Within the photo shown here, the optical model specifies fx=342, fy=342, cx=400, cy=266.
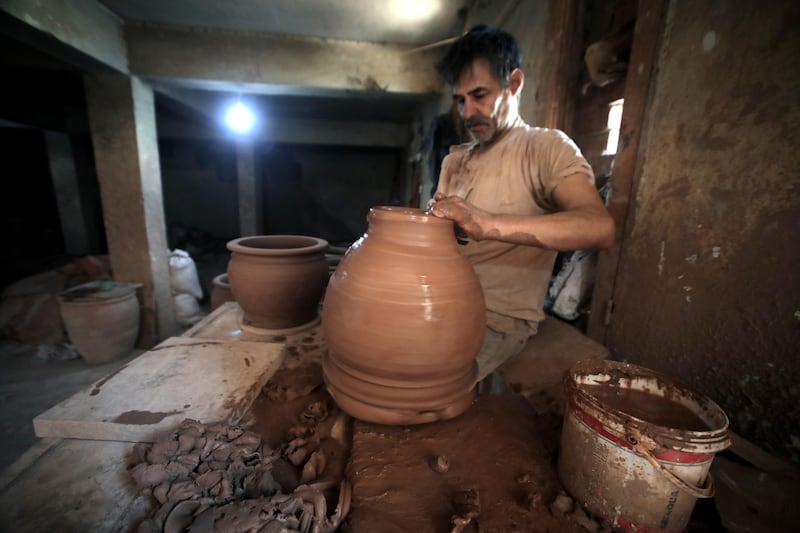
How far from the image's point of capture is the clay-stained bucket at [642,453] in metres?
0.80

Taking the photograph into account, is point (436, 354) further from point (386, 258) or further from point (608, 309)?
A: point (608, 309)

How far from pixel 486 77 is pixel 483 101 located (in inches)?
4.0

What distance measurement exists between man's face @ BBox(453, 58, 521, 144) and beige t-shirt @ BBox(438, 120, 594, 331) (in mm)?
79

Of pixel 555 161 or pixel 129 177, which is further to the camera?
pixel 129 177

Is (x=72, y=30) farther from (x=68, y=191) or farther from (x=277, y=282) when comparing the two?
(x=68, y=191)

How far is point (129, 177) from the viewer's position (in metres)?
4.14

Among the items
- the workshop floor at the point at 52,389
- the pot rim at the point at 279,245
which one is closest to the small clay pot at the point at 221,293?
the pot rim at the point at 279,245

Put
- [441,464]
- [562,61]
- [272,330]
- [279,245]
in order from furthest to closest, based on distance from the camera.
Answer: [279,245] → [272,330] → [562,61] → [441,464]

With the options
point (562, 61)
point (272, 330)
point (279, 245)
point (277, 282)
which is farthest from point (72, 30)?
point (562, 61)

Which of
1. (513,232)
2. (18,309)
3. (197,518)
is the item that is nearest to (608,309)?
(513,232)

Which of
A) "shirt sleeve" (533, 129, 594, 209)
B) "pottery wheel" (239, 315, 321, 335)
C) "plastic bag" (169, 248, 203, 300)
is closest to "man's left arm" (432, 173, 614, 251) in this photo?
"shirt sleeve" (533, 129, 594, 209)

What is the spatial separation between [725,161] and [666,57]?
1.80 feet

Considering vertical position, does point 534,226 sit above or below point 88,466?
above

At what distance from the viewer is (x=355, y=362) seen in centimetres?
117
